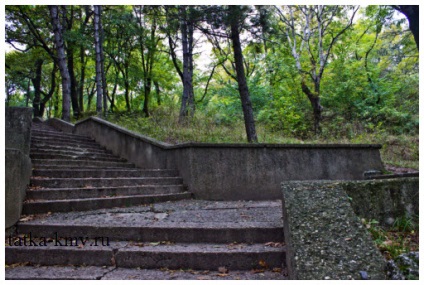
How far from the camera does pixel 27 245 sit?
3.89 m

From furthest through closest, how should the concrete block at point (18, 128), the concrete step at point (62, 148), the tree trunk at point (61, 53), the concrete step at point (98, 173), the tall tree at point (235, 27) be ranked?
the tree trunk at point (61, 53) → the concrete step at point (62, 148) → the tall tree at point (235, 27) → the concrete step at point (98, 173) → the concrete block at point (18, 128)

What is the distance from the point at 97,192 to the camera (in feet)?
19.7

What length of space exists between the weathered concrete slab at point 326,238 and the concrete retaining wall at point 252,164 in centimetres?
357


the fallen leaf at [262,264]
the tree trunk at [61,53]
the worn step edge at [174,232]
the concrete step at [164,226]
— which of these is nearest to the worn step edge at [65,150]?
the concrete step at [164,226]

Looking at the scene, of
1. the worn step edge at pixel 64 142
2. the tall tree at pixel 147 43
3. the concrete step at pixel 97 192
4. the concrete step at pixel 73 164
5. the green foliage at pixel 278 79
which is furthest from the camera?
the tall tree at pixel 147 43

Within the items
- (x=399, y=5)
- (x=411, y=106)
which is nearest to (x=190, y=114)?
(x=399, y=5)

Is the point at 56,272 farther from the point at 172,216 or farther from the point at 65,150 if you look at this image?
the point at 65,150

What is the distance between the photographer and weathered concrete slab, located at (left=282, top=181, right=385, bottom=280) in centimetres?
246

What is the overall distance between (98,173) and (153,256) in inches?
157

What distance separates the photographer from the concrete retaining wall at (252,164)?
23.4ft

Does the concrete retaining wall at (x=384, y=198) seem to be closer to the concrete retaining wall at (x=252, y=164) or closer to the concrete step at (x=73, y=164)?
the concrete retaining wall at (x=252, y=164)

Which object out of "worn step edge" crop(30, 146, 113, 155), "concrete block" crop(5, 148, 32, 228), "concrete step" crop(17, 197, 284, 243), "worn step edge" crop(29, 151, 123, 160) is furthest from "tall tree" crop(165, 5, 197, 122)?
"concrete block" crop(5, 148, 32, 228)

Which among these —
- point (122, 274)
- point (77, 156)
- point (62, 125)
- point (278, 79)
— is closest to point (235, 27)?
point (77, 156)

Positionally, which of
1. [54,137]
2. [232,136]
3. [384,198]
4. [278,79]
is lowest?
[384,198]
